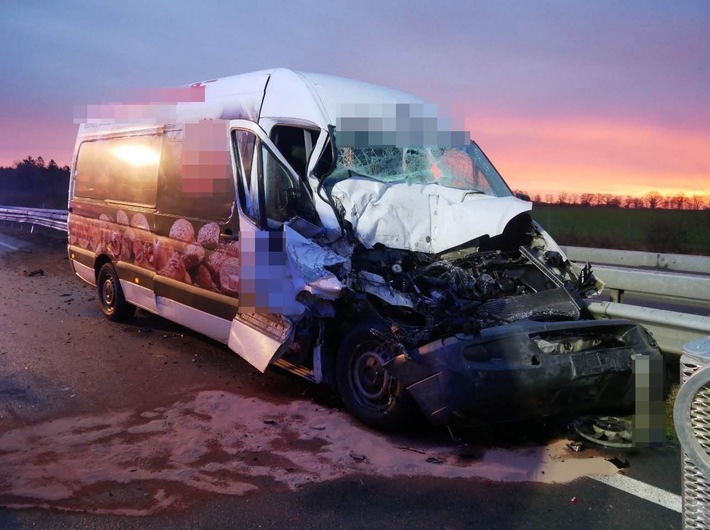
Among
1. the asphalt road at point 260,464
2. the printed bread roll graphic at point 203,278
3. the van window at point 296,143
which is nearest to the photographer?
the asphalt road at point 260,464

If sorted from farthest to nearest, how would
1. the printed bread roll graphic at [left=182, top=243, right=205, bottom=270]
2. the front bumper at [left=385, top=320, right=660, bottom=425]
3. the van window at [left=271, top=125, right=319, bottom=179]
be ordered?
the printed bread roll graphic at [left=182, top=243, right=205, bottom=270], the van window at [left=271, top=125, right=319, bottom=179], the front bumper at [left=385, top=320, right=660, bottom=425]

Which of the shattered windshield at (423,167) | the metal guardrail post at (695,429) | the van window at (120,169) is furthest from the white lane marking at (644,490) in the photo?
the van window at (120,169)

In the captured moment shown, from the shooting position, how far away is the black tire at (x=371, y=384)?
430 cm

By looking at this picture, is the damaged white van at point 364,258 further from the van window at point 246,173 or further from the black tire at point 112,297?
the black tire at point 112,297

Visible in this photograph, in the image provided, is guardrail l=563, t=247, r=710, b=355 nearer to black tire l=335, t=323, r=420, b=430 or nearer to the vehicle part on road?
the vehicle part on road

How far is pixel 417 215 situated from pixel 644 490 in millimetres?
2637

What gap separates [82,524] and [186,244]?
3294 mm

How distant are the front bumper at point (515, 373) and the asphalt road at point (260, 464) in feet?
1.17

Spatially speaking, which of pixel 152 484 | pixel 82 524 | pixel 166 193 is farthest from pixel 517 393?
pixel 166 193

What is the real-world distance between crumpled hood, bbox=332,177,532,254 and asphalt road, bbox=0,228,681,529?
1.49 m

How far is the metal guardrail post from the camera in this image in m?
1.92

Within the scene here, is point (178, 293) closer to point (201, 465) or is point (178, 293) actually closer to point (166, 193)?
point (166, 193)

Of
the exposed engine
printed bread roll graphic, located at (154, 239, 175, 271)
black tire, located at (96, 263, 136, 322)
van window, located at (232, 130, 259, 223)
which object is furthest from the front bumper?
black tire, located at (96, 263, 136, 322)

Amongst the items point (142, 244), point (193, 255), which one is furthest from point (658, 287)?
point (142, 244)
